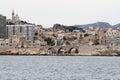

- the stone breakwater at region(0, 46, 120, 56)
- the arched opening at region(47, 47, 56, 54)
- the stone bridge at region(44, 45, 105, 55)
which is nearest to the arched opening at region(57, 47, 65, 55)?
the stone bridge at region(44, 45, 105, 55)

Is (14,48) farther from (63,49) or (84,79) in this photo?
(84,79)

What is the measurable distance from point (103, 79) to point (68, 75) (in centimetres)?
654

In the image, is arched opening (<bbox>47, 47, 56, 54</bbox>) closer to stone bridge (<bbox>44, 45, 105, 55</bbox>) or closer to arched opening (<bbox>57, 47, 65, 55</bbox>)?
stone bridge (<bbox>44, 45, 105, 55</bbox>)

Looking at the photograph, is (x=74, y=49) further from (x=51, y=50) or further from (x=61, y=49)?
(x=51, y=50)

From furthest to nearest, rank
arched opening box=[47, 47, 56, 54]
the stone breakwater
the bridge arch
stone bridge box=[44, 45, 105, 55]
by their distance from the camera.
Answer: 1. arched opening box=[47, 47, 56, 54]
2. the bridge arch
3. stone bridge box=[44, 45, 105, 55]
4. the stone breakwater

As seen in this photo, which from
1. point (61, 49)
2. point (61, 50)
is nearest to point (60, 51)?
point (61, 50)

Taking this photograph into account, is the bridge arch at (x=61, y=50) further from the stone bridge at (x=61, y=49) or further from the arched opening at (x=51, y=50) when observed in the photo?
the arched opening at (x=51, y=50)

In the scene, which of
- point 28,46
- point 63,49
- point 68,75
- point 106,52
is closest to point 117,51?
point 106,52

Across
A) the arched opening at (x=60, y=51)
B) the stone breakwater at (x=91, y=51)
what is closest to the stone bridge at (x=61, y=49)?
the arched opening at (x=60, y=51)

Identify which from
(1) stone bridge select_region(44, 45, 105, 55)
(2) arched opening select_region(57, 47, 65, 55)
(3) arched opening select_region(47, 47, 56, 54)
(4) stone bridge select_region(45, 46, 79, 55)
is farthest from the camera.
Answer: (2) arched opening select_region(57, 47, 65, 55)

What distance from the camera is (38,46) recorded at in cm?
19688

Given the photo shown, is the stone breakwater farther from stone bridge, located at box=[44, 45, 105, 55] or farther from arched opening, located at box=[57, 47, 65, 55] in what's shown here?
arched opening, located at box=[57, 47, 65, 55]

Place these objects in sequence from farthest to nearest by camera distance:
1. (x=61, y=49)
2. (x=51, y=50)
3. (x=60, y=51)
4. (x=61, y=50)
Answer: (x=60, y=51) → (x=61, y=50) → (x=61, y=49) → (x=51, y=50)

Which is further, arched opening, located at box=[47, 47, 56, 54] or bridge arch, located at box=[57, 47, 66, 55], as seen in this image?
arched opening, located at box=[47, 47, 56, 54]
